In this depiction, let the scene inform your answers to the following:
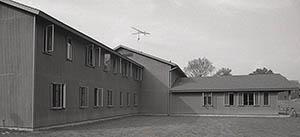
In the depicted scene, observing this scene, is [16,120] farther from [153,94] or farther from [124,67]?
[153,94]

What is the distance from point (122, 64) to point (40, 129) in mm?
13806

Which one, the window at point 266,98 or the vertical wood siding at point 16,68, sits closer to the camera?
the vertical wood siding at point 16,68

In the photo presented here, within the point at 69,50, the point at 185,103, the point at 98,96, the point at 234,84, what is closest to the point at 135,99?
the point at 185,103

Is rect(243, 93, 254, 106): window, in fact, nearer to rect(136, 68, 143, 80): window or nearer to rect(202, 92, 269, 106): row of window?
rect(202, 92, 269, 106): row of window

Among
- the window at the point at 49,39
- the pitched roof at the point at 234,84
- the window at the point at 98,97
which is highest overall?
A: the window at the point at 49,39

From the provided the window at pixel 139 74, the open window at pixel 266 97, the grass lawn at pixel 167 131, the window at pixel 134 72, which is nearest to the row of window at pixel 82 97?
the grass lawn at pixel 167 131

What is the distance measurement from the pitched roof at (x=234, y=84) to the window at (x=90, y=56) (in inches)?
544

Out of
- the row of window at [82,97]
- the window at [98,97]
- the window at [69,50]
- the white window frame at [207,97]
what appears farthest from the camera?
the white window frame at [207,97]

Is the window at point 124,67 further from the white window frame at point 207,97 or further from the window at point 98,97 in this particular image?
the white window frame at point 207,97

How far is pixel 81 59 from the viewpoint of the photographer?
2000cm

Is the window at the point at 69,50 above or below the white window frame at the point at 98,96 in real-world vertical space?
above

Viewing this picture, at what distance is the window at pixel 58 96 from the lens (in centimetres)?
1665

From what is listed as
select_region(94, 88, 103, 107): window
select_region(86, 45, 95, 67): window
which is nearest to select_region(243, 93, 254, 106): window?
select_region(94, 88, 103, 107): window

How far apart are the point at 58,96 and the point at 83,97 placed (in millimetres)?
3279
